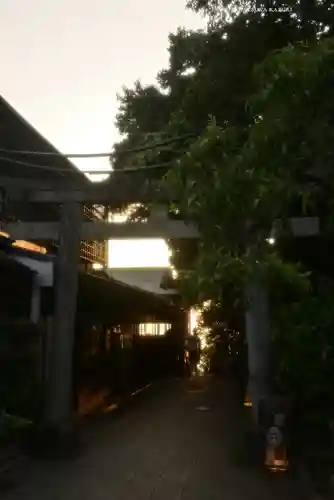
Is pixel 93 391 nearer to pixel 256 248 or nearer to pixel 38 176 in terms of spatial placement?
pixel 38 176

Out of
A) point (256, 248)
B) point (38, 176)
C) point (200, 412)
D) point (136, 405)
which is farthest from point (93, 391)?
point (256, 248)

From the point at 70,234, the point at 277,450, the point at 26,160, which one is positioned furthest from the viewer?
the point at 26,160

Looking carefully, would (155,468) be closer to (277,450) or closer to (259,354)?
(277,450)

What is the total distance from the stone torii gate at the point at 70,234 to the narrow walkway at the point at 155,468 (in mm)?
1286

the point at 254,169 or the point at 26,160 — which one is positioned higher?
the point at 26,160

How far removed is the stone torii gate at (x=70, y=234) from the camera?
10.8 metres

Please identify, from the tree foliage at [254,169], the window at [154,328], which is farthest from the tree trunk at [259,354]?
the window at [154,328]

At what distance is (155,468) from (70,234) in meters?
3.94

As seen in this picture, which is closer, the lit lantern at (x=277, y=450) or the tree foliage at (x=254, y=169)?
the tree foliage at (x=254, y=169)

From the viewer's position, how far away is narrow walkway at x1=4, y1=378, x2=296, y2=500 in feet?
26.6

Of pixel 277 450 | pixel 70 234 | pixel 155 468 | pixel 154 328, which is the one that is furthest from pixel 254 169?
pixel 154 328

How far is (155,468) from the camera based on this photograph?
31.4 feet

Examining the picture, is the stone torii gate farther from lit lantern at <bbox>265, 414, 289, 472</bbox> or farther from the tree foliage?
the tree foliage

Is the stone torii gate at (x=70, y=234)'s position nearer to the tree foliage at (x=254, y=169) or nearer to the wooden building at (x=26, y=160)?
the wooden building at (x=26, y=160)
